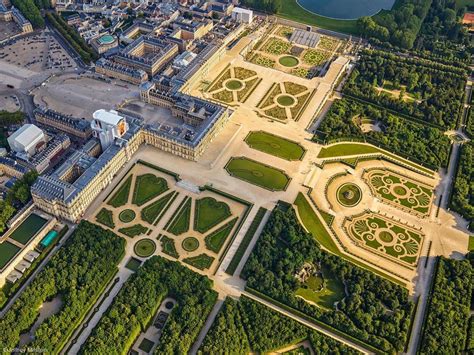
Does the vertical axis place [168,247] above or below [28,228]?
above

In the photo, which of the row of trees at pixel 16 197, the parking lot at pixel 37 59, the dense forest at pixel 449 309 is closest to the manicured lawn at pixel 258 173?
the dense forest at pixel 449 309

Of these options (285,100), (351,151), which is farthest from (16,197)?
(351,151)

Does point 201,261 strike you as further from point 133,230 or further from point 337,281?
point 337,281

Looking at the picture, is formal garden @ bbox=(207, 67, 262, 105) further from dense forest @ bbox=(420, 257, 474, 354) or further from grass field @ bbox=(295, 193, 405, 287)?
dense forest @ bbox=(420, 257, 474, 354)

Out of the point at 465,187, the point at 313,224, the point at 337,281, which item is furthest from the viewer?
the point at 465,187

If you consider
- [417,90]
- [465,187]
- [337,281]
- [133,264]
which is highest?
[417,90]

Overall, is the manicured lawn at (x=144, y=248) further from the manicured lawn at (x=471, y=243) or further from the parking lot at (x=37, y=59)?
the parking lot at (x=37, y=59)
